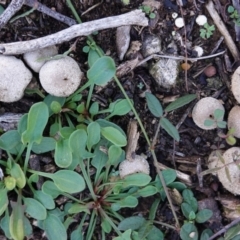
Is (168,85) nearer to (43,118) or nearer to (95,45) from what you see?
(95,45)

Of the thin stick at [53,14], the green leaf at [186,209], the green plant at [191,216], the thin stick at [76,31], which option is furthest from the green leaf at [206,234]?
the thin stick at [53,14]

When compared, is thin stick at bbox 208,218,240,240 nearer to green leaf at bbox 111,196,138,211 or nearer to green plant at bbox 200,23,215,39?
green leaf at bbox 111,196,138,211

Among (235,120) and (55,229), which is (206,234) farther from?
(55,229)

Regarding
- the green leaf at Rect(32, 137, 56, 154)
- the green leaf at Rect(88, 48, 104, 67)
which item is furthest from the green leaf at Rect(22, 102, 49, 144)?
the green leaf at Rect(88, 48, 104, 67)

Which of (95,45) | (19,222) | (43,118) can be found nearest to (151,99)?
(95,45)

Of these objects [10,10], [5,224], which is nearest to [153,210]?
[5,224]

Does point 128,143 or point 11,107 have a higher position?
point 11,107

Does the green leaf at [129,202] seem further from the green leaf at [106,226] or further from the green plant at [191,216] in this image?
the green plant at [191,216]
